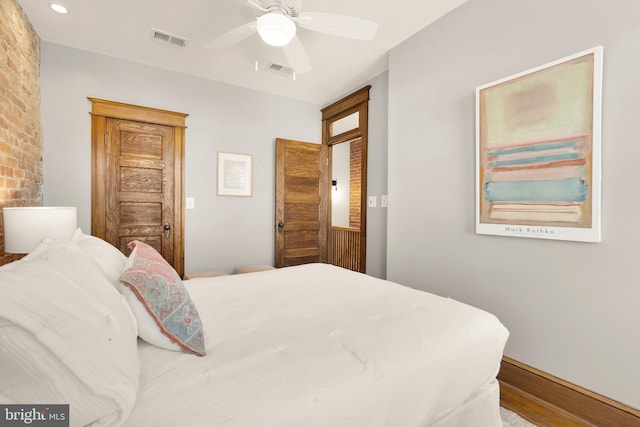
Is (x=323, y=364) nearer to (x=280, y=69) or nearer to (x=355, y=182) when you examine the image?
(x=280, y=69)

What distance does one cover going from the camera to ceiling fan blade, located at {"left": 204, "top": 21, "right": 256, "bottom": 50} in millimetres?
2019

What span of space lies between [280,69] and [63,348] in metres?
3.29

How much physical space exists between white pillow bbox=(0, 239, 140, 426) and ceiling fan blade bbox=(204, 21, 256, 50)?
1857 millimetres

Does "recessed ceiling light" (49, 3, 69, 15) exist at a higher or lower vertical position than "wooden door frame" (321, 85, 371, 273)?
higher

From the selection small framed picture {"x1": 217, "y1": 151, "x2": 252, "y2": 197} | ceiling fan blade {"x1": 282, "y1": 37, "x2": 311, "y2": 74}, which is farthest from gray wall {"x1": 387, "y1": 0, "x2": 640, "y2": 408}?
small framed picture {"x1": 217, "y1": 151, "x2": 252, "y2": 197}

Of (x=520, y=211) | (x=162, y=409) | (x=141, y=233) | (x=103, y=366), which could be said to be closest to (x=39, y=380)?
(x=103, y=366)

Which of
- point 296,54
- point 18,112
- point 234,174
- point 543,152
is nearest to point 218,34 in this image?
point 296,54

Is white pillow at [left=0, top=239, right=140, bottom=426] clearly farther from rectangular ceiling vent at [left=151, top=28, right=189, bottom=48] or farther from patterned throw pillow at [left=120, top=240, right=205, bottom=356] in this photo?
rectangular ceiling vent at [left=151, top=28, right=189, bottom=48]

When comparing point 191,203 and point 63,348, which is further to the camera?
point 191,203

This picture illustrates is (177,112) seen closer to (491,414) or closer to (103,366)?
(103,366)

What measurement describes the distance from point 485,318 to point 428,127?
68.6 inches

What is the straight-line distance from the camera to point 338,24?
1.95m

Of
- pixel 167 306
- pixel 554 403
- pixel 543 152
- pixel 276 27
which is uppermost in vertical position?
pixel 276 27

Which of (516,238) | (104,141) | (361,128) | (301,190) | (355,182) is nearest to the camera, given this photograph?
(516,238)
